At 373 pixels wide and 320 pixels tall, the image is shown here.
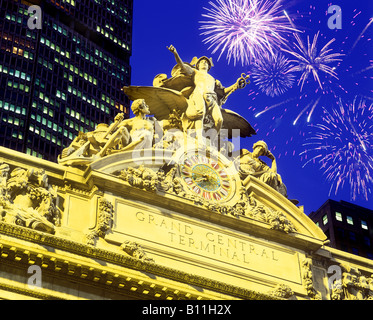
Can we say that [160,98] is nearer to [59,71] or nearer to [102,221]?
[102,221]

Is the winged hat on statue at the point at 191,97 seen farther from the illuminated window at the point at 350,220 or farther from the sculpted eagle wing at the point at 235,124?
the illuminated window at the point at 350,220

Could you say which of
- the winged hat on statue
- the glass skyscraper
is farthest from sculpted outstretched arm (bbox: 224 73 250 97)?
the glass skyscraper

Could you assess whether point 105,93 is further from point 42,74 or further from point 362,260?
point 362,260

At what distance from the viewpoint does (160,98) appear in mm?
44531

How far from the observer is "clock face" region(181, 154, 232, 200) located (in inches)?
1614

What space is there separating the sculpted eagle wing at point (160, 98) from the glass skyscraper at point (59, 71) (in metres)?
46.6

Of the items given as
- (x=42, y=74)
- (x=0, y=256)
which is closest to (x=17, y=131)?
(x=42, y=74)

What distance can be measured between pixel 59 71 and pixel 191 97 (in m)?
54.7

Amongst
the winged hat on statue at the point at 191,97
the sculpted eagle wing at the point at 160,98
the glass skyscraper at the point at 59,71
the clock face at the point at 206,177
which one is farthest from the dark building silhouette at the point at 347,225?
the clock face at the point at 206,177

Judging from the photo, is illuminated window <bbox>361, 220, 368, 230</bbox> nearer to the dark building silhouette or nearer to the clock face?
the dark building silhouette

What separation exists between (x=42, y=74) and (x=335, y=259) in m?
59.2

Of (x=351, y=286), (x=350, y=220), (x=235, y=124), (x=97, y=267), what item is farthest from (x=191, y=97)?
(x=350, y=220)

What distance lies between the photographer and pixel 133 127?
1636 inches
